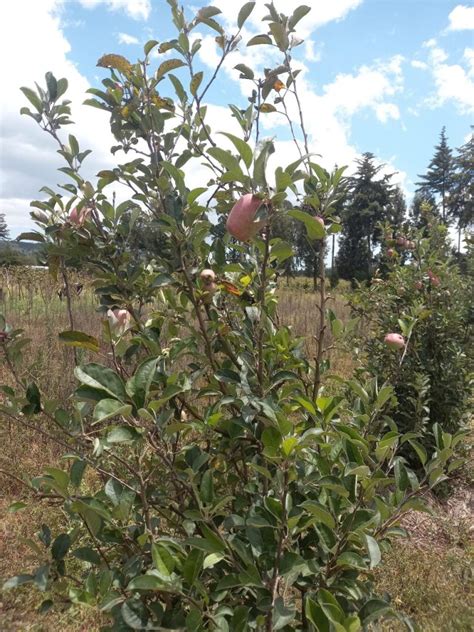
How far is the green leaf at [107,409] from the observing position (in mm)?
696

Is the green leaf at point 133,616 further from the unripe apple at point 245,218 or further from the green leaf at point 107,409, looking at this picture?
the unripe apple at point 245,218

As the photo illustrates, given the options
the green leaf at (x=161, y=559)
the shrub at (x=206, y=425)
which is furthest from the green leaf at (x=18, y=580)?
the green leaf at (x=161, y=559)

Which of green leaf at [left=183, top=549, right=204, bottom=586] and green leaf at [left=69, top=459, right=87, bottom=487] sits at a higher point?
green leaf at [left=69, top=459, right=87, bottom=487]

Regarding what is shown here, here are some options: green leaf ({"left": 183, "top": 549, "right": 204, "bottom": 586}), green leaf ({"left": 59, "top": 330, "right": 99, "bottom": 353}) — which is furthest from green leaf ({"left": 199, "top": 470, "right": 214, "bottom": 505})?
green leaf ({"left": 59, "top": 330, "right": 99, "bottom": 353})

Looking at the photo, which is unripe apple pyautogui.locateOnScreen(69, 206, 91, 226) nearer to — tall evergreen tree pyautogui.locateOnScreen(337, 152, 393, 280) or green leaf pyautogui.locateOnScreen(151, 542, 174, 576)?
green leaf pyautogui.locateOnScreen(151, 542, 174, 576)

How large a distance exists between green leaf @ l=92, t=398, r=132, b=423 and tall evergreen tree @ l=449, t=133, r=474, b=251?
3647cm

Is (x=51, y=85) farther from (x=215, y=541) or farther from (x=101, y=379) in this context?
(x=215, y=541)

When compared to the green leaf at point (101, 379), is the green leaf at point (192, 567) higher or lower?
lower

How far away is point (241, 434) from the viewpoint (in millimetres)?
1060

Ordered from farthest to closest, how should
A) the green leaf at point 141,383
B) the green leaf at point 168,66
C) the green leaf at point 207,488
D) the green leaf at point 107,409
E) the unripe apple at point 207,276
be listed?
the green leaf at point 168,66 → the unripe apple at point 207,276 → the green leaf at point 207,488 → the green leaf at point 141,383 → the green leaf at point 107,409

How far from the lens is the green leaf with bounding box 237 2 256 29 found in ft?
3.79

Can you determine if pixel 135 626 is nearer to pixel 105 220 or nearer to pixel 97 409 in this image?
pixel 97 409

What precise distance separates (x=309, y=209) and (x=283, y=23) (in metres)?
0.50

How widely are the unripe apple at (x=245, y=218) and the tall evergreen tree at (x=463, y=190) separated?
119 ft
